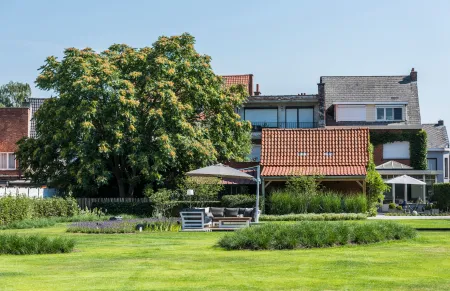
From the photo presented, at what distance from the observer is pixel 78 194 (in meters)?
45.2

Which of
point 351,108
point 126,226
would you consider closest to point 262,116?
point 351,108

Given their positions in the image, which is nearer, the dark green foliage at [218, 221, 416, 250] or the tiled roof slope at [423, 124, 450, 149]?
the dark green foliage at [218, 221, 416, 250]

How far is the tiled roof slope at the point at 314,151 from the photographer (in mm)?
44406

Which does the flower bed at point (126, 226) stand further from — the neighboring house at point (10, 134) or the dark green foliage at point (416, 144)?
the neighboring house at point (10, 134)

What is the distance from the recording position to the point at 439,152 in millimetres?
63031

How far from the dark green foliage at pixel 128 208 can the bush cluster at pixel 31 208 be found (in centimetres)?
362

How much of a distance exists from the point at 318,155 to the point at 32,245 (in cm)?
2931

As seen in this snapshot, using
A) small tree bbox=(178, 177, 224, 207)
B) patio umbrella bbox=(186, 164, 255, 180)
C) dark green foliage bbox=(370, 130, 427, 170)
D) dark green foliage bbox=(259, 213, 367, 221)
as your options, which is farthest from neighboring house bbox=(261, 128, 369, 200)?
dark green foliage bbox=(370, 130, 427, 170)

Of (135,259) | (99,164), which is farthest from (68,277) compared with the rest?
(99,164)

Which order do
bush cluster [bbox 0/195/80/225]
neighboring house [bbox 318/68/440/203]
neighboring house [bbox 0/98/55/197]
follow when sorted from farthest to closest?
neighboring house [bbox 0/98/55/197] → neighboring house [bbox 318/68/440/203] → bush cluster [bbox 0/195/80/225]

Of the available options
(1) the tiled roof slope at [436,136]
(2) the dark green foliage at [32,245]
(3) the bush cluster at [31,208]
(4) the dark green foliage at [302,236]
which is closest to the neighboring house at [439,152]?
(1) the tiled roof slope at [436,136]

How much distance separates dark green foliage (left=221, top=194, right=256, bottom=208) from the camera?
41.0 m

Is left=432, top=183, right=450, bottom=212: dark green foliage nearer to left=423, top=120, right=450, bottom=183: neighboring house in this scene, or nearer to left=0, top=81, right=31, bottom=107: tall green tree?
left=423, top=120, right=450, bottom=183: neighboring house

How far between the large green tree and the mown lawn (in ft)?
73.5
